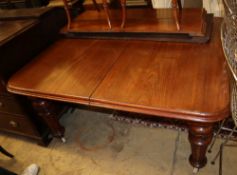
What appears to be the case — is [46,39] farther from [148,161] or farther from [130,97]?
[148,161]

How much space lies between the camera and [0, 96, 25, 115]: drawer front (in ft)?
4.63

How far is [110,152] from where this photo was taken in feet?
5.07

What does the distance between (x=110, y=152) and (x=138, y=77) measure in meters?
0.72

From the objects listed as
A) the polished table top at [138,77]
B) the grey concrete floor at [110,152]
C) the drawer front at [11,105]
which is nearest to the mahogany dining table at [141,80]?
the polished table top at [138,77]

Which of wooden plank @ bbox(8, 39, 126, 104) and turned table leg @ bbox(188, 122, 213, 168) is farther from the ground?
wooden plank @ bbox(8, 39, 126, 104)

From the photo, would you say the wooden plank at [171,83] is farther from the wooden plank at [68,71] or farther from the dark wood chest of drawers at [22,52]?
the dark wood chest of drawers at [22,52]

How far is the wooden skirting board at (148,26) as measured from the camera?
48.0 inches

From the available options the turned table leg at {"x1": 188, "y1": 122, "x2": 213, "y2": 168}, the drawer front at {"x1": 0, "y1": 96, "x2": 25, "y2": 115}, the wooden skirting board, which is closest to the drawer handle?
the drawer front at {"x1": 0, "y1": 96, "x2": 25, "y2": 115}

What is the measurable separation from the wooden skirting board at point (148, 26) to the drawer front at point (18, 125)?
690mm

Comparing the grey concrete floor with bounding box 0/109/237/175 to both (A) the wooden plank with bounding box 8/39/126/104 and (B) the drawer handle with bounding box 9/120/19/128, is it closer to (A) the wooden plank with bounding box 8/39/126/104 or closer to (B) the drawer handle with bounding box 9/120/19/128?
(B) the drawer handle with bounding box 9/120/19/128

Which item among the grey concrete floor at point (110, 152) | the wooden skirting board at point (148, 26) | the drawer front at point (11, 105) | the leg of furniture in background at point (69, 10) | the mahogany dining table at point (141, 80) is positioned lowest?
the grey concrete floor at point (110, 152)

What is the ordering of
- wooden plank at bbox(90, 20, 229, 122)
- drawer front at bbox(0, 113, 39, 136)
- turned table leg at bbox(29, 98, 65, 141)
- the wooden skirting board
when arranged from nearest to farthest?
wooden plank at bbox(90, 20, 229, 122)
the wooden skirting board
turned table leg at bbox(29, 98, 65, 141)
drawer front at bbox(0, 113, 39, 136)

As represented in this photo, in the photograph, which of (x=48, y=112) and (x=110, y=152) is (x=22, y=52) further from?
(x=110, y=152)

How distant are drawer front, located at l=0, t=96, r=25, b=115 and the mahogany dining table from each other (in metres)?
0.14
